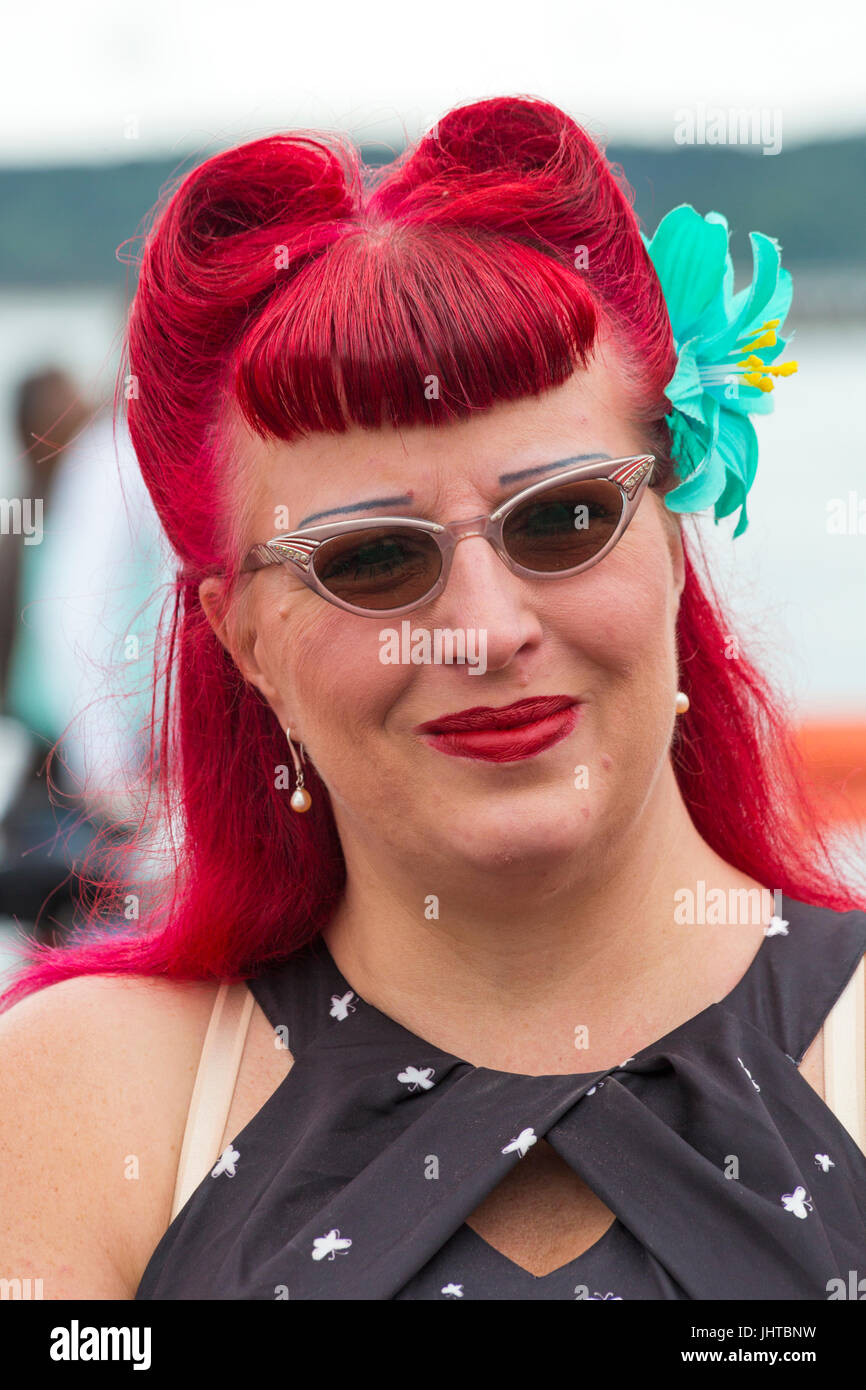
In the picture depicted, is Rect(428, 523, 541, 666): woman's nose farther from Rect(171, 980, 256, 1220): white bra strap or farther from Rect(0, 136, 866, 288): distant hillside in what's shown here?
Rect(0, 136, 866, 288): distant hillside

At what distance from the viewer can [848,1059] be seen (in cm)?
174

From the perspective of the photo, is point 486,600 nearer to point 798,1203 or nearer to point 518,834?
point 518,834

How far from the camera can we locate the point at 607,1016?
182 centimetres

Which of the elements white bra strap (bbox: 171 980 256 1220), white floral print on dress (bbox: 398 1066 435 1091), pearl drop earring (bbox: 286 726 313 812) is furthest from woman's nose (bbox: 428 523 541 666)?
white bra strap (bbox: 171 980 256 1220)

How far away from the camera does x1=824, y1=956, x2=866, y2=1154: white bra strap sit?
1691 mm

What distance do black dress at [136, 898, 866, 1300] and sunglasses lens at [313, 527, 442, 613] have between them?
2.03 ft

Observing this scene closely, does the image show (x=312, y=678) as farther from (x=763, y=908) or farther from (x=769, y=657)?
(x=769, y=657)

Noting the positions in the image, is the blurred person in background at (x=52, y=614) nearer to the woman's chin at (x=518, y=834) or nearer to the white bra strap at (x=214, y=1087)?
the white bra strap at (x=214, y=1087)

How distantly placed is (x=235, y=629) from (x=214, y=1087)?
0.66 m

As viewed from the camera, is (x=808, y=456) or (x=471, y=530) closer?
(x=471, y=530)

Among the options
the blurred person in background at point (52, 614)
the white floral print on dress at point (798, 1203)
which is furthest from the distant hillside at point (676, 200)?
the white floral print on dress at point (798, 1203)

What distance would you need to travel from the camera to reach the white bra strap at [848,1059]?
1691 mm

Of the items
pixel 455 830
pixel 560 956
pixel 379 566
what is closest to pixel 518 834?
pixel 455 830

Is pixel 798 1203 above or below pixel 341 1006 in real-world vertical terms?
below
